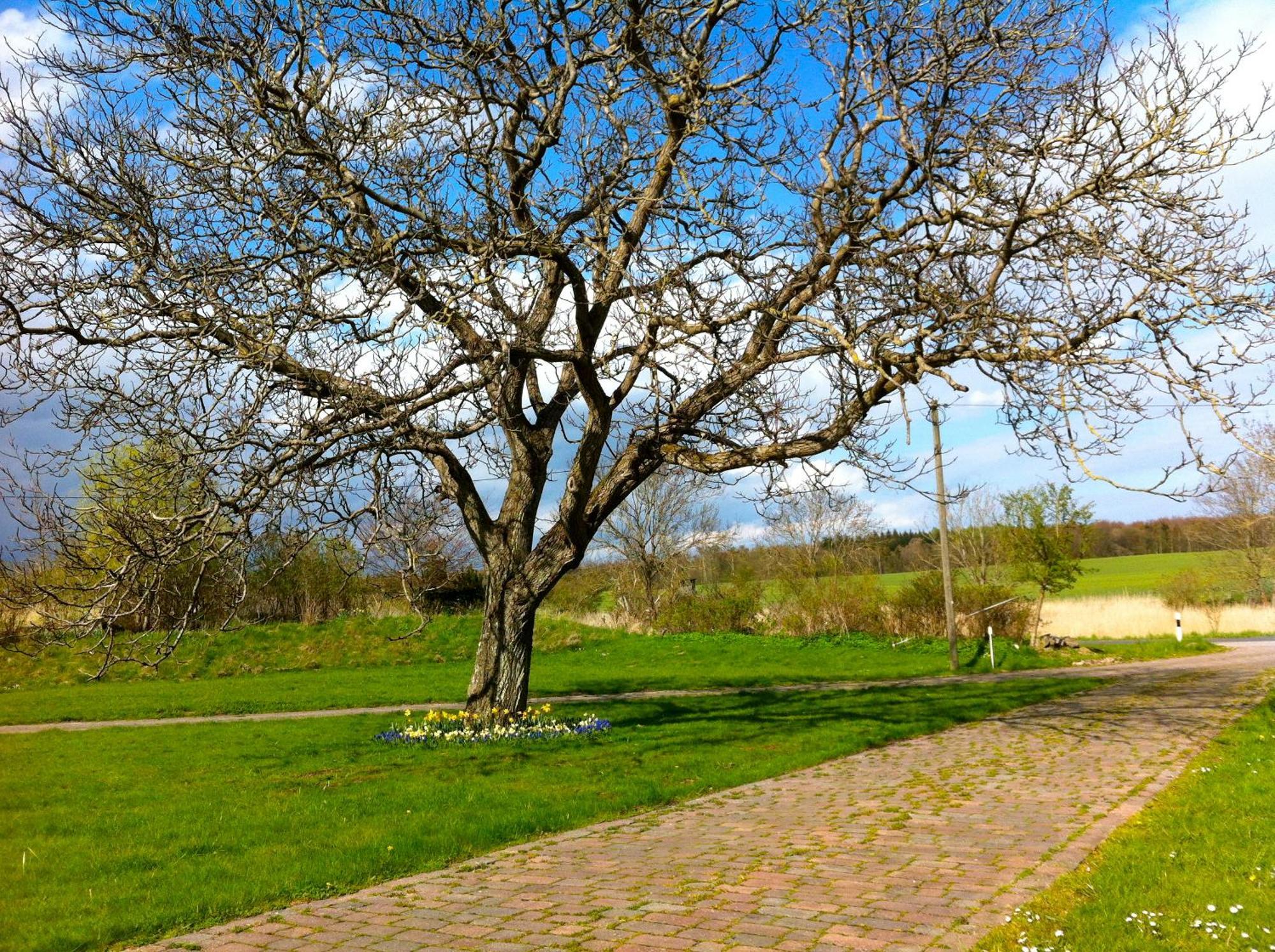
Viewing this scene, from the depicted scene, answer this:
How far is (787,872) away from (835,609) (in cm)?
2711

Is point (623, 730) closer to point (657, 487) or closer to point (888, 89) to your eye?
point (888, 89)

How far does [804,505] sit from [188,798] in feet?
96.9

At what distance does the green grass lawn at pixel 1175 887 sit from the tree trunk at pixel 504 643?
7672 millimetres

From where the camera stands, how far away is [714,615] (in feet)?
112

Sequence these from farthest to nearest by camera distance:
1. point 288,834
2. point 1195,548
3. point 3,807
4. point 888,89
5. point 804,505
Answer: point 1195,548 → point 804,505 → point 888,89 → point 3,807 → point 288,834

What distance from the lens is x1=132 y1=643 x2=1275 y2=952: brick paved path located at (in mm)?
5113

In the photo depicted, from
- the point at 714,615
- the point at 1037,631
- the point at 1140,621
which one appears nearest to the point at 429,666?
the point at 714,615

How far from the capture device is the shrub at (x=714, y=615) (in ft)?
112

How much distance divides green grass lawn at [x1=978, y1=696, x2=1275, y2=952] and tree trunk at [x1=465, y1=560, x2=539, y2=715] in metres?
7.67

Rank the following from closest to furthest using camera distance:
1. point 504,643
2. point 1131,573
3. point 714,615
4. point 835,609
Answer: point 504,643 → point 835,609 → point 714,615 → point 1131,573

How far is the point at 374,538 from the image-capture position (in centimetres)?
905

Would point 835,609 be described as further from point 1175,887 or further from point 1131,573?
point 1131,573

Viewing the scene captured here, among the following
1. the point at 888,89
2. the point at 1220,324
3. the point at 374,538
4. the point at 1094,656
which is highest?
the point at 888,89

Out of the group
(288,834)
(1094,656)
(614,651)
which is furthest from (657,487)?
(288,834)
